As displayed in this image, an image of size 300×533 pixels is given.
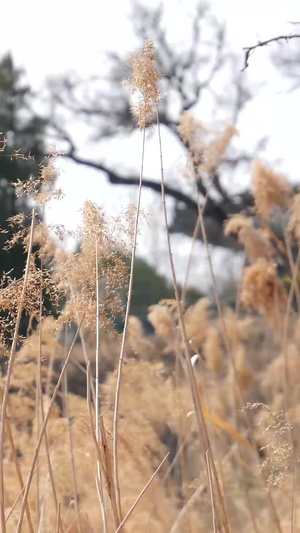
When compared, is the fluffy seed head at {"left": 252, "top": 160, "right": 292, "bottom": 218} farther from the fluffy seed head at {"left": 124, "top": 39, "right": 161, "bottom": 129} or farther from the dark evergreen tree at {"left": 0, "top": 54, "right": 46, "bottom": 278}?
the dark evergreen tree at {"left": 0, "top": 54, "right": 46, "bottom": 278}

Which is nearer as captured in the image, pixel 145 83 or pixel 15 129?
pixel 145 83

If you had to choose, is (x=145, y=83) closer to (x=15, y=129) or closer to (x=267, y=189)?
(x=267, y=189)

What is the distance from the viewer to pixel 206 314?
1.29 metres

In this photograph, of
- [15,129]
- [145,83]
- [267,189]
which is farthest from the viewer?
[15,129]

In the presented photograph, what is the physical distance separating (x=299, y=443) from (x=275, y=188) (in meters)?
0.40

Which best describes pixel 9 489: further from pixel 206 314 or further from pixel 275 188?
pixel 275 188

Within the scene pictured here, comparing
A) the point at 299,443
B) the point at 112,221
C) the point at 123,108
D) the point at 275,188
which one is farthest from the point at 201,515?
the point at 123,108

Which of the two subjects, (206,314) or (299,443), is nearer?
(299,443)

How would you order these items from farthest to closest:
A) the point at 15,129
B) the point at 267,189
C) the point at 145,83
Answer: the point at 15,129 < the point at 267,189 < the point at 145,83

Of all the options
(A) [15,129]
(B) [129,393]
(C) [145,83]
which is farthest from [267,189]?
(A) [15,129]

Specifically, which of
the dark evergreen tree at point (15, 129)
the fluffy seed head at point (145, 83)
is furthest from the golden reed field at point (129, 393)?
the dark evergreen tree at point (15, 129)

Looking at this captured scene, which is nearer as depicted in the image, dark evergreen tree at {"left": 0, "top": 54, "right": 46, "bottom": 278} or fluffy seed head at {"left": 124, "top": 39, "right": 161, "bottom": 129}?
fluffy seed head at {"left": 124, "top": 39, "right": 161, "bottom": 129}

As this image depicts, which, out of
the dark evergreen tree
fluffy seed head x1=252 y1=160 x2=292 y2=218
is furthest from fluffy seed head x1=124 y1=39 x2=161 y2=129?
the dark evergreen tree

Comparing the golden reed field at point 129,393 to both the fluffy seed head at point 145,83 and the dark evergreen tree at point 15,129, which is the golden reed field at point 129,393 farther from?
the dark evergreen tree at point 15,129
